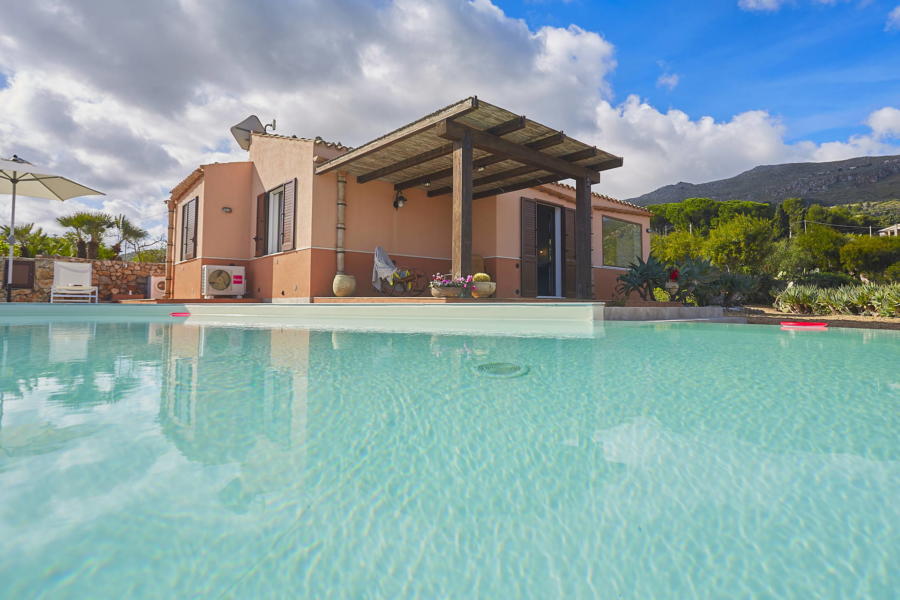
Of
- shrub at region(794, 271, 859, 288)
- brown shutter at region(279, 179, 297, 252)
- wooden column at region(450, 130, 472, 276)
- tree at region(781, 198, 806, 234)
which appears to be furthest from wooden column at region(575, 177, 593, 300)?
tree at region(781, 198, 806, 234)

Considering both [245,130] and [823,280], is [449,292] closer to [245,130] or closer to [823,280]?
[245,130]

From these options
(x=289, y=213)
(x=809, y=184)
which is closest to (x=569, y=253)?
(x=289, y=213)

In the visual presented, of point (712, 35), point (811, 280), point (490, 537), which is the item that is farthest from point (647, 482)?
point (712, 35)

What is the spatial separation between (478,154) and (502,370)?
679 cm

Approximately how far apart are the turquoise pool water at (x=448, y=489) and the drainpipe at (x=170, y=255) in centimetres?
1258

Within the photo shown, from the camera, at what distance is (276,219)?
10938 mm

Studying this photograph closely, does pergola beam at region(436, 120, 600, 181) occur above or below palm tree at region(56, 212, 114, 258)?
below

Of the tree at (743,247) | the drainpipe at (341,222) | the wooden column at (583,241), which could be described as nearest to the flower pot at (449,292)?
the drainpipe at (341,222)

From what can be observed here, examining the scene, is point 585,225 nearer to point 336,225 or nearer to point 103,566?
point 336,225

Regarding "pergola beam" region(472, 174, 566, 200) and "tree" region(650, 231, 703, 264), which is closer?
"pergola beam" region(472, 174, 566, 200)

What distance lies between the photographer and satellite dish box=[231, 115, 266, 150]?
12448 millimetres

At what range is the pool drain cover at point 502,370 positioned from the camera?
111 inches

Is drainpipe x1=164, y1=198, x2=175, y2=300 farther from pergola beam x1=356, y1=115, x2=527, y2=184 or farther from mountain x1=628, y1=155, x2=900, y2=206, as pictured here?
mountain x1=628, y1=155, x2=900, y2=206

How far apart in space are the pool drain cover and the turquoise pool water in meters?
0.22
